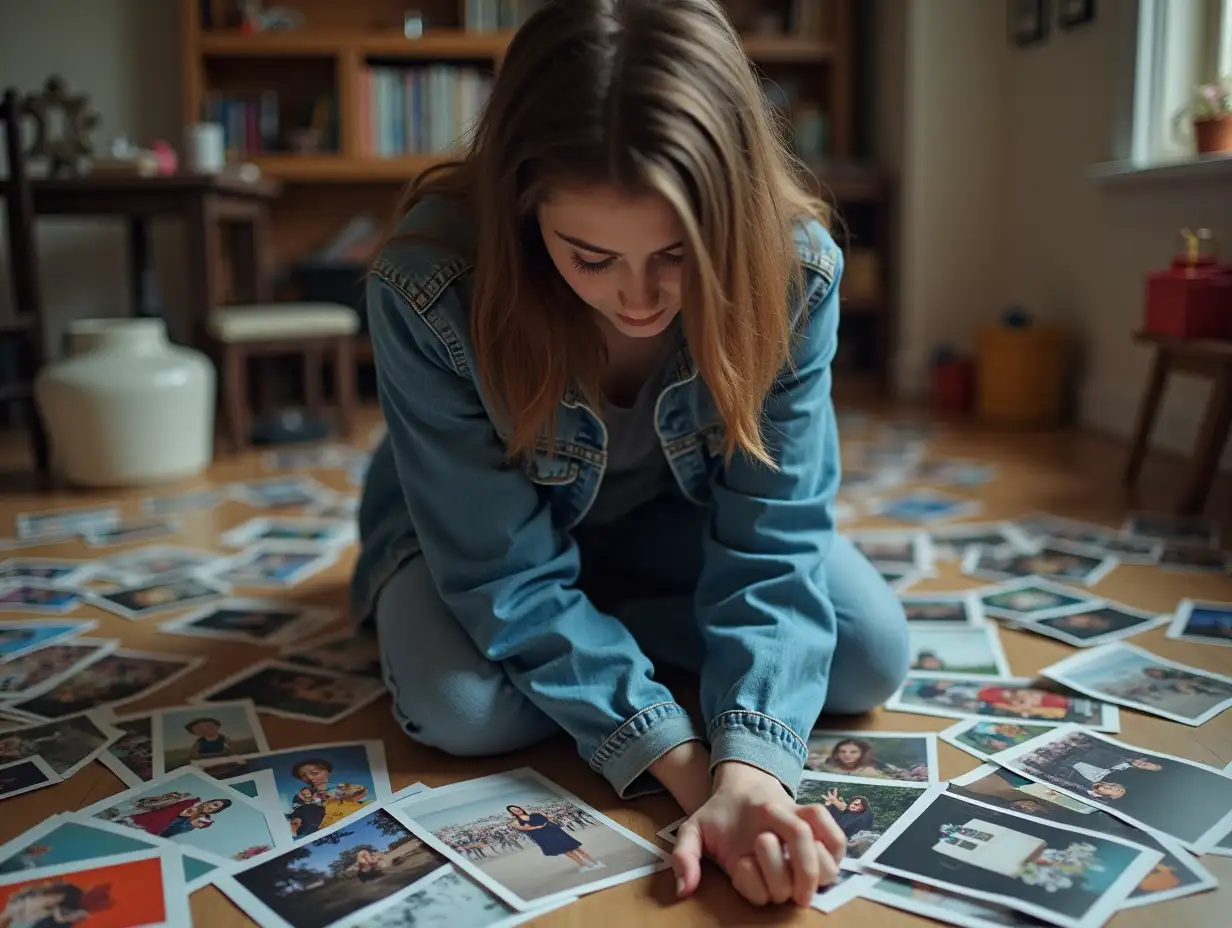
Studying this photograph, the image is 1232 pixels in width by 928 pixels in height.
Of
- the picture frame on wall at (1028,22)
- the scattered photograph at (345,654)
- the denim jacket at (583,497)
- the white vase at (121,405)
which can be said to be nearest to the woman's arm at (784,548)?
the denim jacket at (583,497)

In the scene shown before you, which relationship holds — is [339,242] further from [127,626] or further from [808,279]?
[808,279]

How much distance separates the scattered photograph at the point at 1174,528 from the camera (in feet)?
5.69

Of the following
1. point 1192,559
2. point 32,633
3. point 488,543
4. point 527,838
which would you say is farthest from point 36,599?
point 1192,559

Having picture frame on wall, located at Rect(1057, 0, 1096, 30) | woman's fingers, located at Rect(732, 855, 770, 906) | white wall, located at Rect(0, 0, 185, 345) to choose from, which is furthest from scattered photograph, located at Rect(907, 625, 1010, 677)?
white wall, located at Rect(0, 0, 185, 345)

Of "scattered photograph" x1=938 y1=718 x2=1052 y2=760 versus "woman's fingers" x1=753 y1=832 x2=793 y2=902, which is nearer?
"woman's fingers" x1=753 y1=832 x2=793 y2=902

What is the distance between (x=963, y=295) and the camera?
3250 millimetres

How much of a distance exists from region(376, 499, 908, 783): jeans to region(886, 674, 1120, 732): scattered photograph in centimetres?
7

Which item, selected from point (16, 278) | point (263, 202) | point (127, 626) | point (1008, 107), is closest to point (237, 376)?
point (16, 278)

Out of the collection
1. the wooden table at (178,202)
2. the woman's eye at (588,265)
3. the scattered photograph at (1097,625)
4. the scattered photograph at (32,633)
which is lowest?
the scattered photograph at (32,633)

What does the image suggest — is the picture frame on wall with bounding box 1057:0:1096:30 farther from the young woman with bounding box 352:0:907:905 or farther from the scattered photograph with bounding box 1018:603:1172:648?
the young woman with bounding box 352:0:907:905

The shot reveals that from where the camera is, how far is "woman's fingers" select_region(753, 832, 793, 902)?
81 cm

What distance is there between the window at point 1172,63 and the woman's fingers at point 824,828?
197 centimetres

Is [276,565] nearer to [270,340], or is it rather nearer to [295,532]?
[295,532]

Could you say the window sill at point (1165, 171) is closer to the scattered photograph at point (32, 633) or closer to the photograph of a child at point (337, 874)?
the photograph of a child at point (337, 874)
